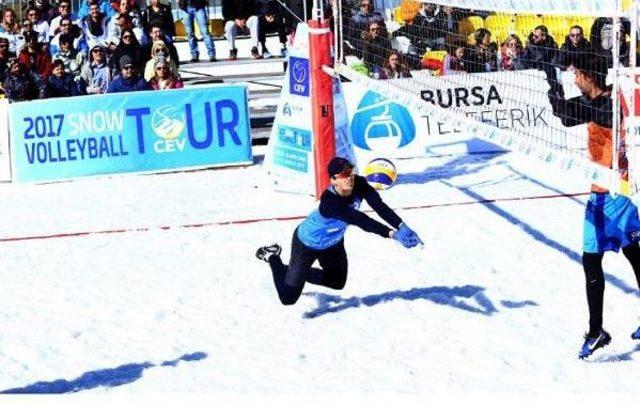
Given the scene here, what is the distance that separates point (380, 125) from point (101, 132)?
3523mm

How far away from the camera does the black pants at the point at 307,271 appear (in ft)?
28.3

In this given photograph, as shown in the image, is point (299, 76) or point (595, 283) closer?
point (595, 283)

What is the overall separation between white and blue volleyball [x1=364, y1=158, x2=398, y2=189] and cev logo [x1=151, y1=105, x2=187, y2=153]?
270cm

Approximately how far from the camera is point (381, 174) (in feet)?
43.9

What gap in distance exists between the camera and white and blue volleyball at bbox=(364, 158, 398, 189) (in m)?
13.4

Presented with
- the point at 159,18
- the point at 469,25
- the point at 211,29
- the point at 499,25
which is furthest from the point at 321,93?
the point at 211,29

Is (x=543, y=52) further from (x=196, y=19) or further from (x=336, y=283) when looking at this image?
→ (x=196, y=19)

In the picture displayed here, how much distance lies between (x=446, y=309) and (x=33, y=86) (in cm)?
832

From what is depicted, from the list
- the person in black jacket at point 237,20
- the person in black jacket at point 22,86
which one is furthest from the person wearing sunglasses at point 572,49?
the person in black jacket at point 237,20

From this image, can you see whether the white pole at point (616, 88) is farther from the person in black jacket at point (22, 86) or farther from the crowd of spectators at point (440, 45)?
the person in black jacket at point (22, 86)

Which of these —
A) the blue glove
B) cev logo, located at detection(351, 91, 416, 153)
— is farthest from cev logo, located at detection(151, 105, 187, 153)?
the blue glove

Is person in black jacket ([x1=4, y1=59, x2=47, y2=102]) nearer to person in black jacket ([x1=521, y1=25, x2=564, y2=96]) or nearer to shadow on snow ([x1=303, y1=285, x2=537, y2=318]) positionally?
person in black jacket ([x1=521, y1=25, x2=564, y2=96])

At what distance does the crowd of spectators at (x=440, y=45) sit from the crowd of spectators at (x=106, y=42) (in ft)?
10.9

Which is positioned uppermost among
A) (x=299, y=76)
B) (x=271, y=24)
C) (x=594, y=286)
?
(x=271, y=24)
